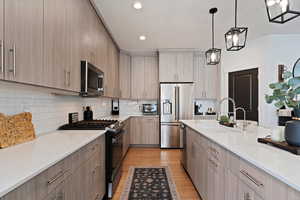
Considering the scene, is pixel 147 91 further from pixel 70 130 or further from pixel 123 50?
pixel 70 130

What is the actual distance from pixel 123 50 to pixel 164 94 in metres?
1.69

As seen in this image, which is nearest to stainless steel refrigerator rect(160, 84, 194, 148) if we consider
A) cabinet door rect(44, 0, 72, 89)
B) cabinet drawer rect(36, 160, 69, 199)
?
cabinet door rect(44, 0, 72, 89)

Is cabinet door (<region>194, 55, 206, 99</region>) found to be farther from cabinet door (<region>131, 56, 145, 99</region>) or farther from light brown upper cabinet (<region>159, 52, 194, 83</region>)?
cabinet door (<region>131, 56, 145, 99</region>)

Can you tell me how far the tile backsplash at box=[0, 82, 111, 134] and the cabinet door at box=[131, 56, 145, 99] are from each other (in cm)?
257

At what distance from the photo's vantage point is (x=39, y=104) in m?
2.12

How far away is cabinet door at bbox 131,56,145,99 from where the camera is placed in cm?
575

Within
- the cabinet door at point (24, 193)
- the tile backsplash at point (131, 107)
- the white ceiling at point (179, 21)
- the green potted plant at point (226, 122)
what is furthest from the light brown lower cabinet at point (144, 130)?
the cabinet door at point (24, 193)

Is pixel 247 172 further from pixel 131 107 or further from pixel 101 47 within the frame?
pixel 131 107

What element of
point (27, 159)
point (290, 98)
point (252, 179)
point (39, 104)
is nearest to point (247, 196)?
point (252, 179)

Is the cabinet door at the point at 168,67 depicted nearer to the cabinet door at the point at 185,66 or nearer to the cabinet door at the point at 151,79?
the cabinet door at the point at 185,66

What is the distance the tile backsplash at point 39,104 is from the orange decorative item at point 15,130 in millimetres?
120

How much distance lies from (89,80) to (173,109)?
3088 mm

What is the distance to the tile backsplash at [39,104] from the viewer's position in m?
1.67

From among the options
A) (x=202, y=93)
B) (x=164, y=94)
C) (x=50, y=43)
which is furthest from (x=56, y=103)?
(x=202, y=93)
